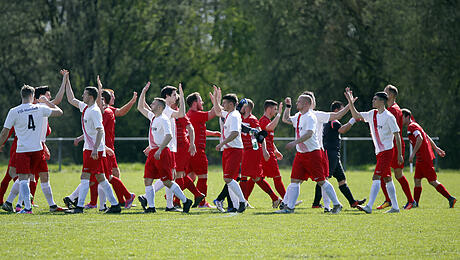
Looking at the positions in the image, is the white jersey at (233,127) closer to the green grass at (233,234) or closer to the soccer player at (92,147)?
the green grass at (233,234)

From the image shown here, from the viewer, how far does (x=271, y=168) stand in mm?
12953

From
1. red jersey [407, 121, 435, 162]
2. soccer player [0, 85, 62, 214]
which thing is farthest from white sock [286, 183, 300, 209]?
soccer player [0, 85, 62, 214]

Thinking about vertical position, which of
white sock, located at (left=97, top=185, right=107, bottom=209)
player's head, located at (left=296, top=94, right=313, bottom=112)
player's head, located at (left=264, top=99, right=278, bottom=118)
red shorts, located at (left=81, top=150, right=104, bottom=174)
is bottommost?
white sock, located at (left=97, top=185, right=107, bottom=209)

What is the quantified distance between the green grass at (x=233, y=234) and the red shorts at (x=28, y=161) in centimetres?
75

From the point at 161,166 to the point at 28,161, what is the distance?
219 cm

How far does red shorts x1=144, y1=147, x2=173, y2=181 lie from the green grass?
660 mm

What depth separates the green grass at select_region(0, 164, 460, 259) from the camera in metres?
7.36

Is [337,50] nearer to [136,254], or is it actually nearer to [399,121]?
[399,121]

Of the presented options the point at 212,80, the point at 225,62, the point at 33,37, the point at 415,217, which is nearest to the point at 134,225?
the point at 415,217

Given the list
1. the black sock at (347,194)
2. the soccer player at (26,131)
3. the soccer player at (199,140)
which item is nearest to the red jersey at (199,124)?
the soccer player at (199,140)

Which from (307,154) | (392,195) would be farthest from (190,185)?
(392,195)

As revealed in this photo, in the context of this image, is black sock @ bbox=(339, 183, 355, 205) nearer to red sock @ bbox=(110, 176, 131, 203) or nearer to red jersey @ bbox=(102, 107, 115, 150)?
red sock @ bbox=(110, 176, 131, 203)

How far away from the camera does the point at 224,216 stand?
1104 cm

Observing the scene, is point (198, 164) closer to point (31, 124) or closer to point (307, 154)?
point (307, 154)
